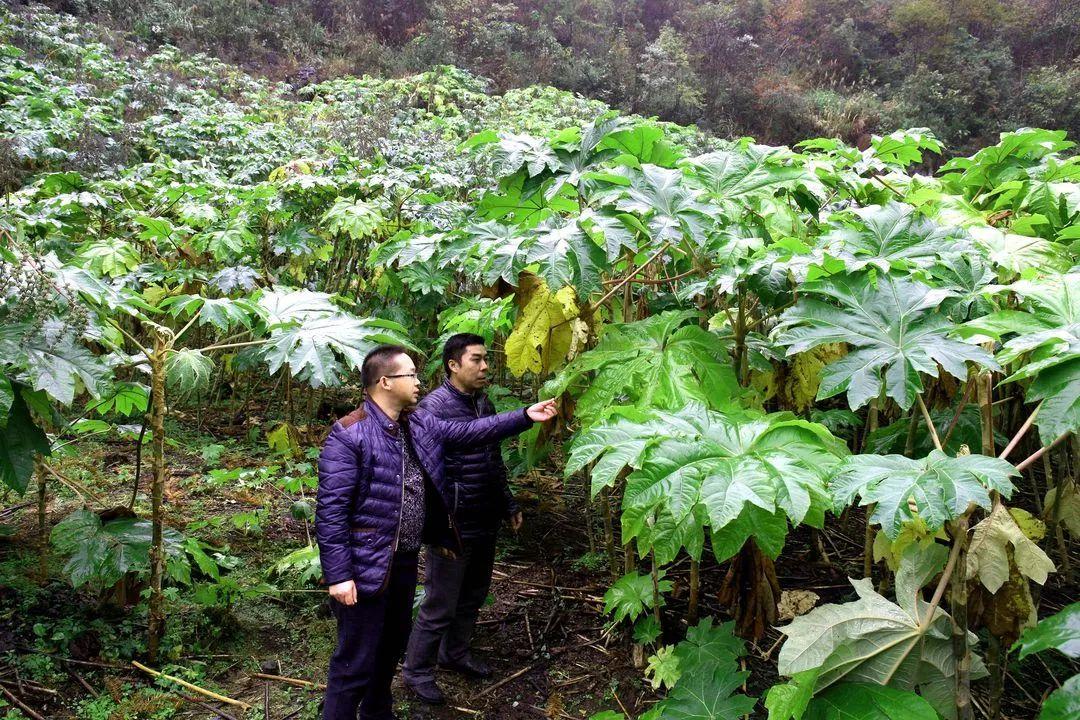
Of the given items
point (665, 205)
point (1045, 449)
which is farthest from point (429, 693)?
point (1045, 449)

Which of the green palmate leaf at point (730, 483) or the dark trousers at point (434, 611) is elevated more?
the green palmate leaf at point (730, 483)

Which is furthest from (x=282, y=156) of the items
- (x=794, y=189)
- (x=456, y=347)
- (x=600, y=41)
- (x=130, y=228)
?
(x=600, y=41)

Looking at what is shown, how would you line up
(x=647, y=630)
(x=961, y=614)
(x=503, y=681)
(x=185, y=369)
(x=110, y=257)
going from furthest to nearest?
1. (x=110, y=257)
2. (x=503, y=681)
3. (x=647, y=630)
4. (x=185, y=369)
5. (x=961, y=614)

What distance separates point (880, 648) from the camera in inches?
79.3

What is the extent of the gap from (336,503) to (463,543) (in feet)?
2.77

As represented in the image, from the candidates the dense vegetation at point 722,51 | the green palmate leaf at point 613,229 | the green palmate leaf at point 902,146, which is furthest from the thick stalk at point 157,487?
the dense vegetation at point 722,51

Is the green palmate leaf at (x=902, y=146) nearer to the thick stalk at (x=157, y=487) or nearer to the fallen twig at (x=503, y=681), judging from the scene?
the fallen twig at (x=503, y=681)

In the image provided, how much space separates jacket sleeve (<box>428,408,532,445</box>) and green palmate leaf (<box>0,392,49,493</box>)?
4.86 ft

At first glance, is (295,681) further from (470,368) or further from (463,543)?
(470,368)

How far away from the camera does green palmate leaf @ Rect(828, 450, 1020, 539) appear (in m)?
1.55

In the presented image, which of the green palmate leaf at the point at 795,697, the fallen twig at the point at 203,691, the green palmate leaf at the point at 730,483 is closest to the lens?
the green palmate leaf at the point at 730,483

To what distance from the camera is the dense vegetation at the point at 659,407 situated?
1.87m

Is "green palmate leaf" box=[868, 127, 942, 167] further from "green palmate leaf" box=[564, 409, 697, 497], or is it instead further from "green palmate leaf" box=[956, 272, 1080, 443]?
"green palmate leaf" box=[564, 409, 697, 497]

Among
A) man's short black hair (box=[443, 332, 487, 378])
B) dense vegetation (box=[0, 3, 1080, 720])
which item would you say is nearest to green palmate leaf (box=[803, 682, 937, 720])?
dense vegetation (box=[0, 3, 1080, 720])
